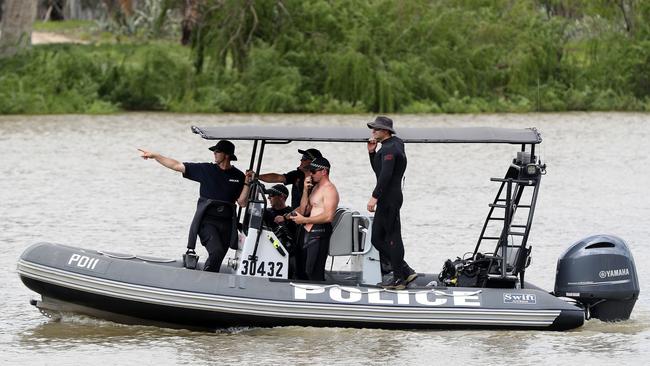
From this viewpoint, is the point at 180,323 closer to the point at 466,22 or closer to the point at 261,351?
the point at 261,351

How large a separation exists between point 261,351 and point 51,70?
26637 mm

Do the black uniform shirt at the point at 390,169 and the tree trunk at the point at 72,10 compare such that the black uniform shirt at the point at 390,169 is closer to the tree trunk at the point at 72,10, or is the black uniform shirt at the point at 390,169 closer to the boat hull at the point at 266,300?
the boat hull at the point at 266,300

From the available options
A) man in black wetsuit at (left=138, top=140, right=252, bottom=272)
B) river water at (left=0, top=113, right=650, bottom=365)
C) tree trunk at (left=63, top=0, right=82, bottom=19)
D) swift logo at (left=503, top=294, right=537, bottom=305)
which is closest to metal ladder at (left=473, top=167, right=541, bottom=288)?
swift logo at (left=503, top=294, right=537, bottom=305)

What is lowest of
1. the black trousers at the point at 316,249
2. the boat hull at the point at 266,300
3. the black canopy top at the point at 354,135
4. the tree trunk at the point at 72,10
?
the boat hull at the point at 266,300

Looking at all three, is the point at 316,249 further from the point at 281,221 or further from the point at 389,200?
the point at 389,200

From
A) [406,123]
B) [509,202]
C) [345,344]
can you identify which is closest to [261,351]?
[345,344]

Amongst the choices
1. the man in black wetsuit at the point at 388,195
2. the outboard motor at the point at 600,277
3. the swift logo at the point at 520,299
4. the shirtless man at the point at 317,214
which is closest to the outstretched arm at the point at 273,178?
the shirtless man at the point at 317,214

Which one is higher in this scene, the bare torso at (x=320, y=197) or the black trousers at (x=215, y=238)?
the bare torso at (x=320, y=197)

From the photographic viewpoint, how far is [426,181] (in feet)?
83.1

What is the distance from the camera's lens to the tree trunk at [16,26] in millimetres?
39156

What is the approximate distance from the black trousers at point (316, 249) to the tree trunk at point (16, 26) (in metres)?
27.4

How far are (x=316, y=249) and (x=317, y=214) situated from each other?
31cm

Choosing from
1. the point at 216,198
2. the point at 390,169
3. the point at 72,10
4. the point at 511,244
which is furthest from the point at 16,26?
the point at 390,169

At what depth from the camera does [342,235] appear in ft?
42.6
